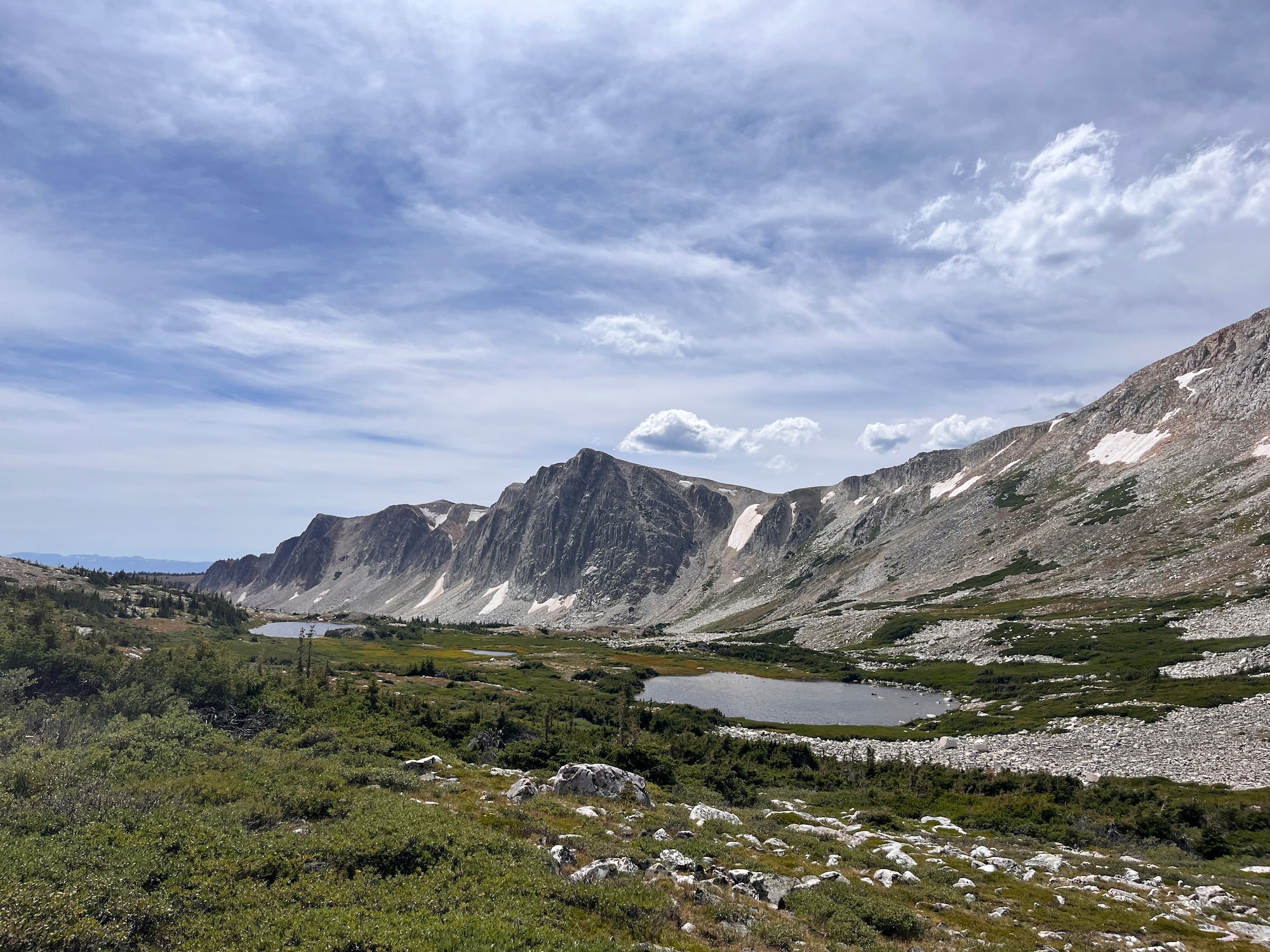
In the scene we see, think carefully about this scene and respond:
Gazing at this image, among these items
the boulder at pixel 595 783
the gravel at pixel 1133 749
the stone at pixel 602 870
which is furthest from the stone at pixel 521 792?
the gravel at pixel 1133 749

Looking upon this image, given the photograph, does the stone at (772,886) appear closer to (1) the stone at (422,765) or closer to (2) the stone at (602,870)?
(2) the stone at (602,870)

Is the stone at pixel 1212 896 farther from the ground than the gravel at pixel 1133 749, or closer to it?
farther from the ground

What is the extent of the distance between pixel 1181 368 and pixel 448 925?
8847 inches

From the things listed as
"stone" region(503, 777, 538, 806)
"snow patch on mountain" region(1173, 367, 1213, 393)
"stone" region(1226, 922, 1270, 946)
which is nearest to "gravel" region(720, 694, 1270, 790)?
"stone" region(1226, 922, 1270, 946)

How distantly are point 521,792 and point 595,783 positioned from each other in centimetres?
447

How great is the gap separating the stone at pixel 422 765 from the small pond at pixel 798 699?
53038 mm

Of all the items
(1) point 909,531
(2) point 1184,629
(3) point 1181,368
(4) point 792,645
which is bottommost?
(4) point 792,645

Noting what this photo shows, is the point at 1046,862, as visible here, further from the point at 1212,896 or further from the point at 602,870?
the point at 602,870

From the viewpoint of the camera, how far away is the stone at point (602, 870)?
16453 mm

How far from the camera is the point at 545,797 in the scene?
2738cm

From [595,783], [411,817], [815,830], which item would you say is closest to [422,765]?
[595,783]

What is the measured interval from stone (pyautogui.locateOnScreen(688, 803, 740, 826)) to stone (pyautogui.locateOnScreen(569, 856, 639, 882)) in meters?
9.09

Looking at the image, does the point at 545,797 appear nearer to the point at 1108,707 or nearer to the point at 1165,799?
the point at 1165,799

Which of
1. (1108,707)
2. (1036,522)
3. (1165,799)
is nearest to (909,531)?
(1036,522)
